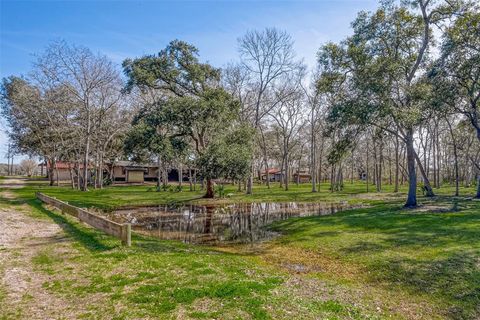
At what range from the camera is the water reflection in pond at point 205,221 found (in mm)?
13336

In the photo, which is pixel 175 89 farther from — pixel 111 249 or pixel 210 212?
pixel 111 249

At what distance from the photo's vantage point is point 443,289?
6.85 meters

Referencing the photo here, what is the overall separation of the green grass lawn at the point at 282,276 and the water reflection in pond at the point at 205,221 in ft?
6.21

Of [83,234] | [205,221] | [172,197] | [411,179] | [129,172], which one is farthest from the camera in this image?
[129,172]

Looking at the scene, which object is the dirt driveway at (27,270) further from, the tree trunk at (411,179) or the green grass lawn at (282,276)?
the tree trunk at (411,179)

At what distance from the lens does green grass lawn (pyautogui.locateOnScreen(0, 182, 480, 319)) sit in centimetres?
566

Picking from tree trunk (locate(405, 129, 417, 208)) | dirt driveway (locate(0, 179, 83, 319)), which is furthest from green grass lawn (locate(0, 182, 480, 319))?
tree trunk (locate(405, 129, 417, 208))

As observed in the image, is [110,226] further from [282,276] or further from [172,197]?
[172,197]

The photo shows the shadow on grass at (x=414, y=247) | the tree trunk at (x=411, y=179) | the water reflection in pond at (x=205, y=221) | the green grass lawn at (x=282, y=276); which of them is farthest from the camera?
the tree trunk at (x=411, y=179)

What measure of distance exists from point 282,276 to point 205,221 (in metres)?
9.95

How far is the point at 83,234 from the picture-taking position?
1161cm

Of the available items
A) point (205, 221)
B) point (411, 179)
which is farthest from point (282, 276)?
point (411, 179)

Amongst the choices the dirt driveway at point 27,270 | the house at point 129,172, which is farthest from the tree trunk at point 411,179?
the house at point 129,172

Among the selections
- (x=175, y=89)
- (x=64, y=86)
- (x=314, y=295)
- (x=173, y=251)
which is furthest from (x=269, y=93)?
(x=314, y=295)
